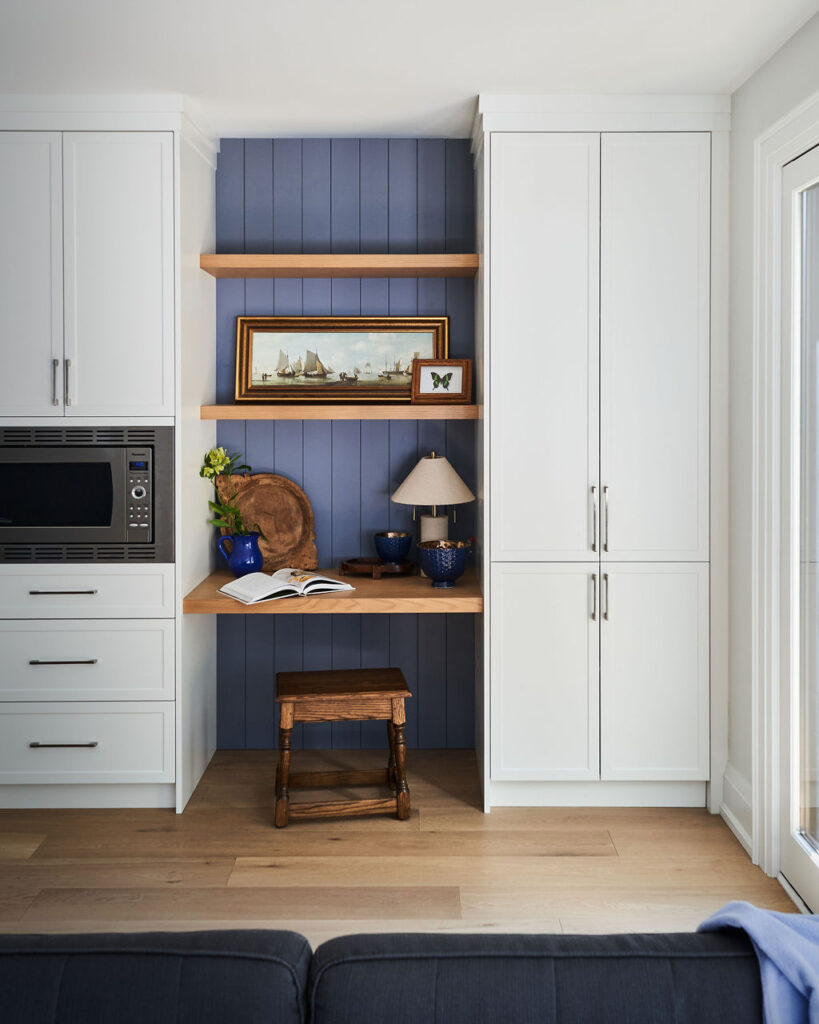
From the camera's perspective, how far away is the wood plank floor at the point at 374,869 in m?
2.63

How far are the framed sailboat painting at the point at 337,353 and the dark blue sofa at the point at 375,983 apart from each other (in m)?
2.86

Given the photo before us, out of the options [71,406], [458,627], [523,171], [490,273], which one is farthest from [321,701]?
[523,171]

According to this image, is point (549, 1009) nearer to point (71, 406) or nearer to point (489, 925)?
point (489, 925)

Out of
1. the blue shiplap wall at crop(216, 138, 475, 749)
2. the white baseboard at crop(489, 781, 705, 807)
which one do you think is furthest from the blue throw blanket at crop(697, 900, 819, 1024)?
the blue shiplap wall at crop(216, 138, 475, 749)

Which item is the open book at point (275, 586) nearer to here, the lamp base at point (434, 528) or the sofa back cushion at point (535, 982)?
the lamp base at point (434, 528)

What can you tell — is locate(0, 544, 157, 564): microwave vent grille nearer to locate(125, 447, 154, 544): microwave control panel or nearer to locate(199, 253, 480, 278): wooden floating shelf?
locate(125, 447, 154, 544): microwave control panel

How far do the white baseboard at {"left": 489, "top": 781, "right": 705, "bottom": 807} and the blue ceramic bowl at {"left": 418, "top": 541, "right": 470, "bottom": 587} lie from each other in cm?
78

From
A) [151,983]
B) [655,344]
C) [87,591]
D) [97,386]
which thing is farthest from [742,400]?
[151,983]

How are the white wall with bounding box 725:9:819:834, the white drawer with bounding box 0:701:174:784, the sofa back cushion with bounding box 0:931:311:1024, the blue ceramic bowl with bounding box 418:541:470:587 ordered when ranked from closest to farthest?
the sofa back cushion with bounding box 0:931:311:1024, the white wall with bounding box 725:9:819:834, the white drawer with bounding box 0:701:174:784, the blue ceramic bowl with bounding box 418:541:470:587

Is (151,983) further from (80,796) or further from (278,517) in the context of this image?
(278,517)

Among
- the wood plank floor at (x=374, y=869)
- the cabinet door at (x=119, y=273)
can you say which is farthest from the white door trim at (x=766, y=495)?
the cabinet door at (x=119, y=273)

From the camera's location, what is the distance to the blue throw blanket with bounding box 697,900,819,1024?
1105 millimetres

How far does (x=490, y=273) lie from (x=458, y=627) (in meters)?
1.51

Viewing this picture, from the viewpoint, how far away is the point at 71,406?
3.29 meters
